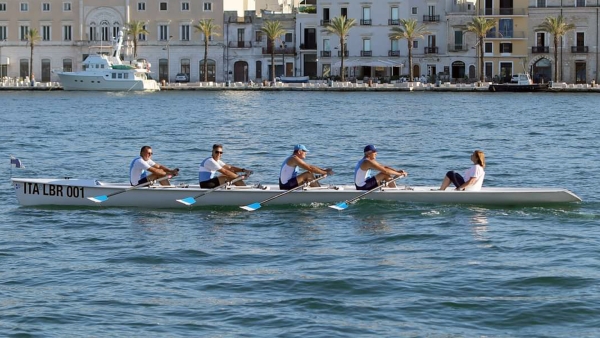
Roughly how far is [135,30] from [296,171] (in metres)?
81.9

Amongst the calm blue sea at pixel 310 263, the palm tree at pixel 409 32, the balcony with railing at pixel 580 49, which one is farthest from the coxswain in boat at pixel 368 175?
the balcony with railing at pixel 580 49

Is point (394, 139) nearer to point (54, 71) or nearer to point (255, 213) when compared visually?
point (255, 213)

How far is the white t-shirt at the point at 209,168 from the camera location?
27.5m

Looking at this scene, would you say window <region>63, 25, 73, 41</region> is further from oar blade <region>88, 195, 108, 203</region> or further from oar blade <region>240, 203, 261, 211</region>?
oar blade <region>240, 203, 261, 211</region>

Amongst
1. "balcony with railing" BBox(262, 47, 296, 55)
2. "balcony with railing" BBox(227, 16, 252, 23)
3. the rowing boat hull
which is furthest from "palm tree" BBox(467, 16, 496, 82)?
the rowing boat hull

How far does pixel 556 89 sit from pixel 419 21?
46.5 feet

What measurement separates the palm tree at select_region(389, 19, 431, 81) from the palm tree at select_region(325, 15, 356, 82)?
349cm

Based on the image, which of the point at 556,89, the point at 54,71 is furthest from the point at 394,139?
the point at 54,71

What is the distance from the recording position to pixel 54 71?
108 m

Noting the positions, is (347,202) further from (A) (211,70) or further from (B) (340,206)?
(A) (211,70)

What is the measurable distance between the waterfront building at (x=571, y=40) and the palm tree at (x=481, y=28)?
11.8ft

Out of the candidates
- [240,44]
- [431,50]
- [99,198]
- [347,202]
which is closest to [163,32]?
[240,44]

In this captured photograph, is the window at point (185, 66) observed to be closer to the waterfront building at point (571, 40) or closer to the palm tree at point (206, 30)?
the palm tree at point (206, 30)

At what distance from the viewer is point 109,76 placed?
338 ft
